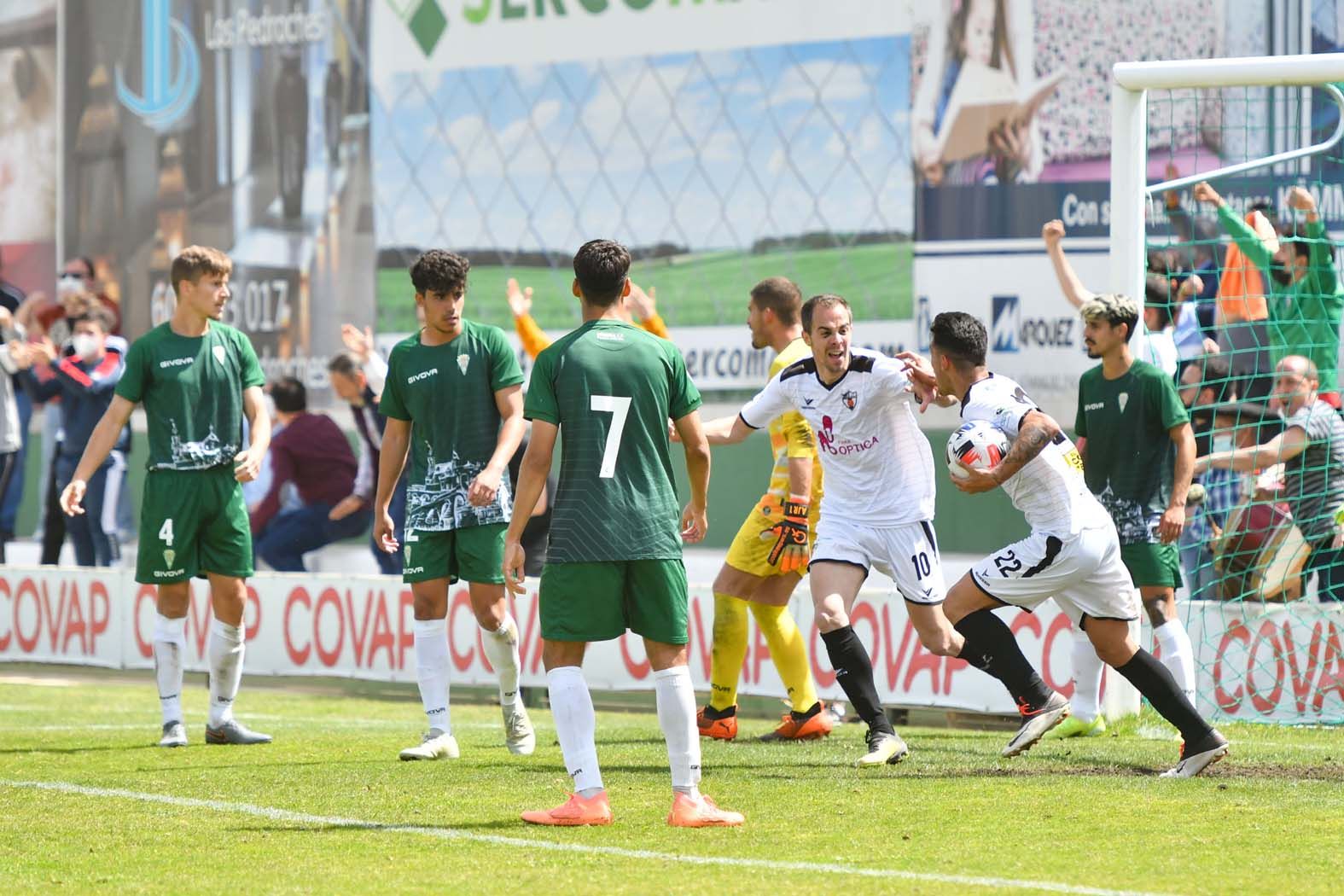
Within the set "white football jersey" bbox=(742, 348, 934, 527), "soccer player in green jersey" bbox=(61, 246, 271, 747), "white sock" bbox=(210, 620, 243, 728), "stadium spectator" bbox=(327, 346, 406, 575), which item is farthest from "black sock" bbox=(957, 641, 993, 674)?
"stadium spectator" bbox=(327, 346, 406, 575)

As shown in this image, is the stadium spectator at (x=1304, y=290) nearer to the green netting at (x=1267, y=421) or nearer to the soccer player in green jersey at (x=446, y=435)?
the green netting at (x=1267, y=421)

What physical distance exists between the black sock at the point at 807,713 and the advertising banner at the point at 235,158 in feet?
27.2

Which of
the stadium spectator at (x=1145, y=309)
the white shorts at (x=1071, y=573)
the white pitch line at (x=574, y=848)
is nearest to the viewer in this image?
the white pitch line at (x=574, y=848)

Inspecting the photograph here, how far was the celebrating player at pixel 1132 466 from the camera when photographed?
9672 mm

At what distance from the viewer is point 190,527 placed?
10016 millimetres

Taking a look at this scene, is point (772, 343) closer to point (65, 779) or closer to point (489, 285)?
point (65, 779)

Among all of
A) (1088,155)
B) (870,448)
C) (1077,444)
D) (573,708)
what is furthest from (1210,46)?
(573,708)

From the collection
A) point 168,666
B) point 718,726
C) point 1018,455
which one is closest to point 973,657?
point 1018,455

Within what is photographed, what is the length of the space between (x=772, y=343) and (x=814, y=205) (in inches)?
196

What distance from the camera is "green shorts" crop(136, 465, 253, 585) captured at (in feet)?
32.8

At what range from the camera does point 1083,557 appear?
8.57 metres

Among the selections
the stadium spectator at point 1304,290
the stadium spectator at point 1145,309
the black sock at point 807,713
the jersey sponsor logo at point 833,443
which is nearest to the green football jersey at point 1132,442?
the stadium spectator at point 1145,309

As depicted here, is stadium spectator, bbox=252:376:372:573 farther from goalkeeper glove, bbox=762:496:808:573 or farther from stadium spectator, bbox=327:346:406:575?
goalkeeper glove, bbox=762:496:808:573

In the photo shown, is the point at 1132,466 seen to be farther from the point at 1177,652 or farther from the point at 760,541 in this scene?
the point at 760,541
